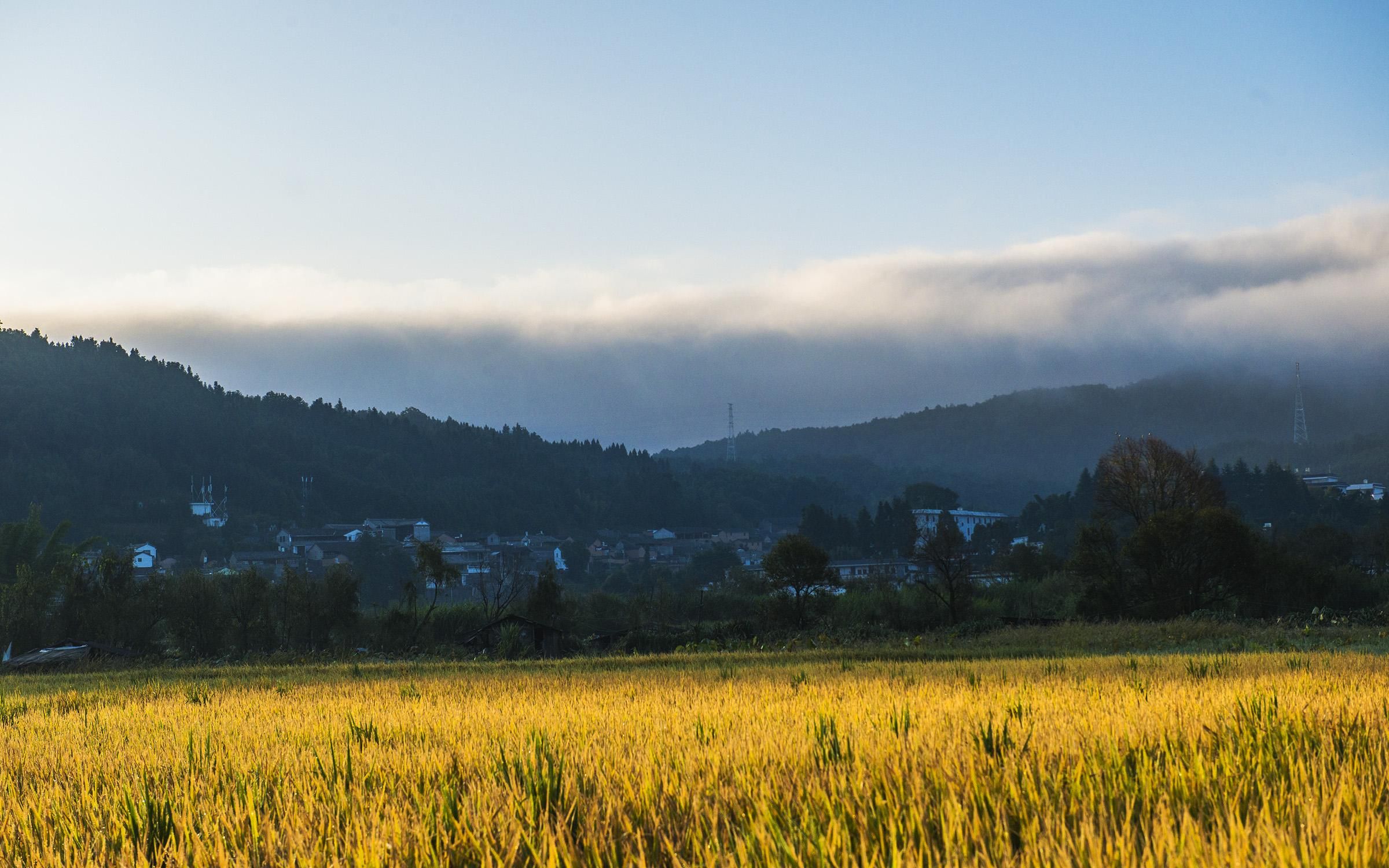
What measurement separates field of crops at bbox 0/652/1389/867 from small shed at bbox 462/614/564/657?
116 ft

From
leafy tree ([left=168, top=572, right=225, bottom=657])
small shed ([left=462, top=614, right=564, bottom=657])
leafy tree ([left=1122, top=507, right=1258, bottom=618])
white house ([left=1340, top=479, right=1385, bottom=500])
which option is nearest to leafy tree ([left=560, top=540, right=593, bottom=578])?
leafy tree ([left=168, top=572, right=225, bottom=657])

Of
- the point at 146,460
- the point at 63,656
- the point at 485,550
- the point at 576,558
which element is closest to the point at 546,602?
the point at 63,656

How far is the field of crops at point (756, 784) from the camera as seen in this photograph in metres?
3.58

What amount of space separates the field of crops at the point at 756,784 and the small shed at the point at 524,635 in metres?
35.2

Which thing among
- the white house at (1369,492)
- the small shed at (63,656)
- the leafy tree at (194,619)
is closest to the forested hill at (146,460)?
the leafy tree at (194,619)

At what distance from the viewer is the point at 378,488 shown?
195 meters

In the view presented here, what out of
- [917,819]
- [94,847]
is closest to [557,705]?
[94,847]

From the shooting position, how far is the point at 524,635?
4575 cm

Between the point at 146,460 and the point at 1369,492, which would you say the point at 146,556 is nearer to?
the point at 146,460

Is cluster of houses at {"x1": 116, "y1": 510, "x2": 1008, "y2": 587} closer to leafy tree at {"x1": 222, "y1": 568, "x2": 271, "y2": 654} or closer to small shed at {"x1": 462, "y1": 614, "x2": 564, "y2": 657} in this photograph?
leafy tree at {"x1": 222, "y1": 568, "x2": 271, "y2": 654}

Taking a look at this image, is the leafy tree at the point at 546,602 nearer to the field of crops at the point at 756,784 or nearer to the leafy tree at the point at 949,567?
the leafy tree at the point at 949,567

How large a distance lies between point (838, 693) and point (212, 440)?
192 metres

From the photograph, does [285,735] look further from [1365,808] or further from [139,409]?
[139,409]

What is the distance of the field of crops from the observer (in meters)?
3.58
